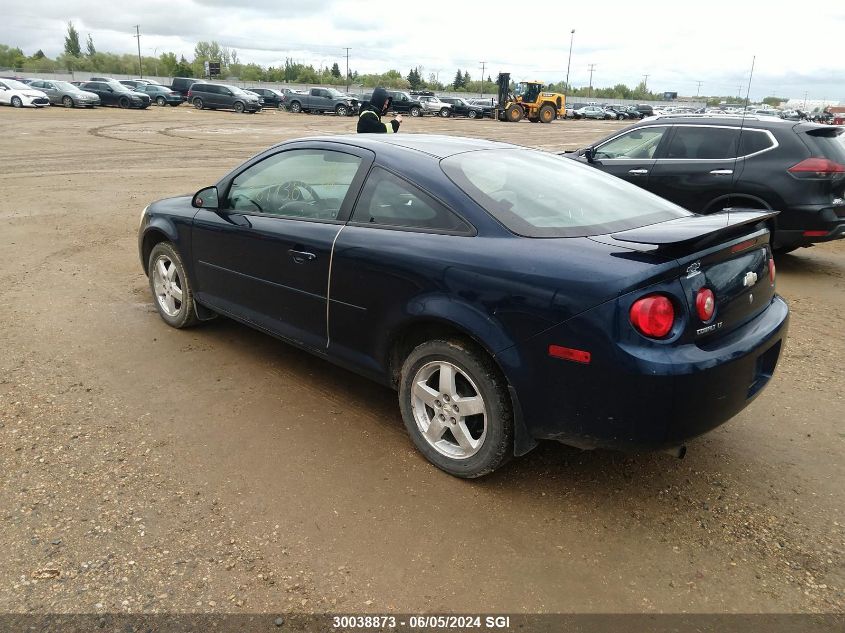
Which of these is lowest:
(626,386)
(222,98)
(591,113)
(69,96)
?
(626,386)

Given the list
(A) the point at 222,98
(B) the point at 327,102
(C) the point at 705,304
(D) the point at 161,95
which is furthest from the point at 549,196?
(D) the point at 161,95

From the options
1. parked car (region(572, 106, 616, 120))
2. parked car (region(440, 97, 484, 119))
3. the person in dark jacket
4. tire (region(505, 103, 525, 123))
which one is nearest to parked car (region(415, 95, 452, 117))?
parked car (region(440, 97, 484, 119))

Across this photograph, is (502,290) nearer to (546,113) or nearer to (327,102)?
(327,102)

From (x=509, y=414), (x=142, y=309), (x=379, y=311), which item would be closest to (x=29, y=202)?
(x=142, y=309)

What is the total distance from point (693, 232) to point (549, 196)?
92 cm

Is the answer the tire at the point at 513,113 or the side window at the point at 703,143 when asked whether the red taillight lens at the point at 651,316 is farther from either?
the tire at the point at 513,113

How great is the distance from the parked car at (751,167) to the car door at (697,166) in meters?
0.01

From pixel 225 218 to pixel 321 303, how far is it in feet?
3.88

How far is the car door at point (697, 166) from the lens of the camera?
23.5ft

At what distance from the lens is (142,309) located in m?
5.52

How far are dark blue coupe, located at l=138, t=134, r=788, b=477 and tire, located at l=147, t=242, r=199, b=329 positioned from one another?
0.68 meters

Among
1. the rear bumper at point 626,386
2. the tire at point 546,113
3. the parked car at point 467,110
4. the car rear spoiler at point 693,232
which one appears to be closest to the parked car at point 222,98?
the parked car at point 467,110

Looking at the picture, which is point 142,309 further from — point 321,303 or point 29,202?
point 29,202

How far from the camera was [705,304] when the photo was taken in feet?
8.66
